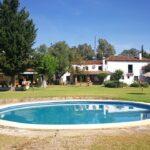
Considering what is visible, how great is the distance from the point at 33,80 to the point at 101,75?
13.0 m

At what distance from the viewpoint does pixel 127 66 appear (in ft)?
207

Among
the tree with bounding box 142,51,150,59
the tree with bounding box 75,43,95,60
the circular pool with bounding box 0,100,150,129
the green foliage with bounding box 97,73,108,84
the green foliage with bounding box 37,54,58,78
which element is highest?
the tree with bounding box 75,43,95,60

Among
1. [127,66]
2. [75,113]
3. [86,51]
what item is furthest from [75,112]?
[86,51]

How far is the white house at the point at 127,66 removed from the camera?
62594mm

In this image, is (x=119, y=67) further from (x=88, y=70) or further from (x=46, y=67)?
(x=46, y=67)

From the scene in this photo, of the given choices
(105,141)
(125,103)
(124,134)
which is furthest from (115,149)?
(125,103)

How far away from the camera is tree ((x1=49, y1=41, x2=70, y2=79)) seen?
57.8m

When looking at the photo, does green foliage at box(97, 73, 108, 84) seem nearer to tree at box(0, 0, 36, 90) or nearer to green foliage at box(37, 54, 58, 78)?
green foliage at box(37, 54, 58, 78)

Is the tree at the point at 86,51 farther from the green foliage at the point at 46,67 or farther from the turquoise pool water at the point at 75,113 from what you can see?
the turquoise pool water at the point at 75,113

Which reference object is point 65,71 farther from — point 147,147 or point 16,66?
point 147,147

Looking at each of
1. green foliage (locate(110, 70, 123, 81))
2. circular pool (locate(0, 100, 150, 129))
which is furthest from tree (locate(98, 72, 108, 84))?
circular pool (locate(0, 100, 150, 129))

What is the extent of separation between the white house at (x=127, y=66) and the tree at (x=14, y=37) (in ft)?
85.7

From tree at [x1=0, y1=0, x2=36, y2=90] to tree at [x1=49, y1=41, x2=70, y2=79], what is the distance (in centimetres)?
1809

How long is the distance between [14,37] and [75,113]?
58.4ft
